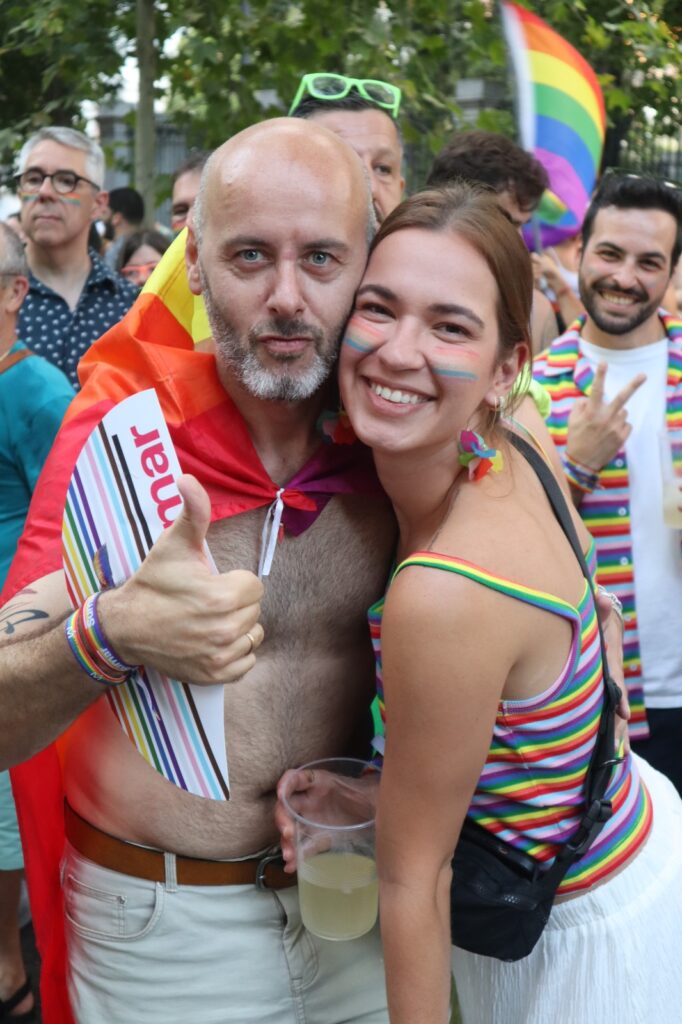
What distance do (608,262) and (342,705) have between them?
2095mm

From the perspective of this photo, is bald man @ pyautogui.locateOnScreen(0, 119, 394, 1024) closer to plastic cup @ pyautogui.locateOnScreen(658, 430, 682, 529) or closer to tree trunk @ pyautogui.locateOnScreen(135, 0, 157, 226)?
plastic cup @ pyautogui.locateOnScreen(658, 430, 682, 529)

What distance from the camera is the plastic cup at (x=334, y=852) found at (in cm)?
183

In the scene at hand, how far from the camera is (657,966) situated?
1.95 metres

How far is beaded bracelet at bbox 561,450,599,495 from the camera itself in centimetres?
330

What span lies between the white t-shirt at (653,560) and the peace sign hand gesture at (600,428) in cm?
16

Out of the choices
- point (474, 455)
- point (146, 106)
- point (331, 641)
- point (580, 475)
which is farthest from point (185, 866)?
point (146, 106)

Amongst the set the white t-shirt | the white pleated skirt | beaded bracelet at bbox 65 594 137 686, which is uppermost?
beaded bracelet at bbox 65 594 137 686

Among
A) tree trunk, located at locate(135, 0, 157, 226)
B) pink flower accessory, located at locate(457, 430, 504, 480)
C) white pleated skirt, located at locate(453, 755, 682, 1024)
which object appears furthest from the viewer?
tree trunk, located at locate(135, 0, 157, 226)

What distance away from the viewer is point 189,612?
1557 millimetres

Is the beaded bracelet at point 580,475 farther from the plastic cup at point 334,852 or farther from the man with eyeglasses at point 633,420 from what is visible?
the plastic cup at point 334,852

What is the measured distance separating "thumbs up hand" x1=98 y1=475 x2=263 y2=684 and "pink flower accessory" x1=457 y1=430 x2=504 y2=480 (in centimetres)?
40

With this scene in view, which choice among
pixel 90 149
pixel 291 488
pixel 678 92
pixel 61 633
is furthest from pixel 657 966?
pixel 678 92

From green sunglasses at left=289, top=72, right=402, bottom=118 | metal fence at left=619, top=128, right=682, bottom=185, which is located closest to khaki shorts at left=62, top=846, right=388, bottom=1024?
green sunglasses at left=289, top=72, right=402, bottom=118

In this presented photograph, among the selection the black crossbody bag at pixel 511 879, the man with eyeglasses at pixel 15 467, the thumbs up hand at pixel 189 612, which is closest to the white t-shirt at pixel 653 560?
the black crossbody bag at pixel 511 879
